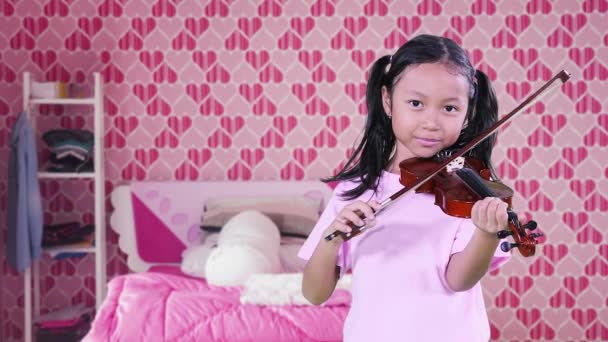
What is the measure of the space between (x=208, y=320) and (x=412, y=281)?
1427 millimetres

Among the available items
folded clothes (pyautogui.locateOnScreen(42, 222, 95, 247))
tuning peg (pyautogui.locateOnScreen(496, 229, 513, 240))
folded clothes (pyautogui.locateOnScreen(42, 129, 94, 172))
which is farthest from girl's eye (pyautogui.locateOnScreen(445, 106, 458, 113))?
folded clothes (pyautogui.locateOnScreen(42, 222, 95, 247))

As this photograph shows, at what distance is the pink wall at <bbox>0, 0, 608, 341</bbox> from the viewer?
3652mm

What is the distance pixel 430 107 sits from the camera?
0.97 m

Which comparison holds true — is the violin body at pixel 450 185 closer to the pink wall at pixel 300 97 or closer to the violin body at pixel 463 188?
the violin body at pixel 463 188

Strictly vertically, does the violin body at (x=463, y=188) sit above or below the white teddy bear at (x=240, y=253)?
above

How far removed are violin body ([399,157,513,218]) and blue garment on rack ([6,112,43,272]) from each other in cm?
274

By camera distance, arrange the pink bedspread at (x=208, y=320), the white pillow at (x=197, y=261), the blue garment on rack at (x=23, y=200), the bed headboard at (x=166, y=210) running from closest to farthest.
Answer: the pink bedspread at (x=208, y=320) < the white pillow at (x=197, y=261) < the blue garment on rack at (x=23, y=200) < the bed headboard at (x=166, y=210)

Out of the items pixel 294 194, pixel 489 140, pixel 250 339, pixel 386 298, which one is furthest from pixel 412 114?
pixel 294 194

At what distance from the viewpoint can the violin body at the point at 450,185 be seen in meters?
0.94

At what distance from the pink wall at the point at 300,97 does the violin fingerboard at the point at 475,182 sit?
8.93ft

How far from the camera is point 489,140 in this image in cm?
110

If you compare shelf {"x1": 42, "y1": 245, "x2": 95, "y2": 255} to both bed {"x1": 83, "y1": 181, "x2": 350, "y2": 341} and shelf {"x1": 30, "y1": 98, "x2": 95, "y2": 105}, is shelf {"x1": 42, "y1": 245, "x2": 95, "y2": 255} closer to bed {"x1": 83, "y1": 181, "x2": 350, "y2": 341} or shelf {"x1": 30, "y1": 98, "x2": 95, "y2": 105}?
bed {"x1": 83, "y1": 181, "x2": 350, "y2": 341}

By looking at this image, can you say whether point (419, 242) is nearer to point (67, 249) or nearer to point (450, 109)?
point (450, 109)

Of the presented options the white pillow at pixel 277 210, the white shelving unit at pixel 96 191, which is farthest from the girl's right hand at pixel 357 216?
the white shelving unit at pixel 96 191
